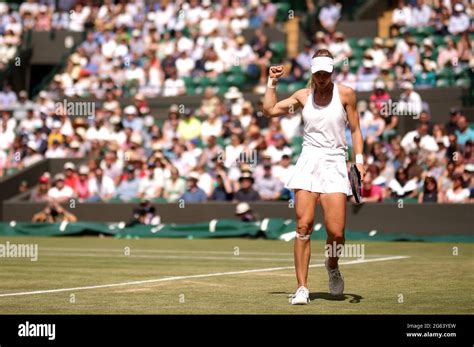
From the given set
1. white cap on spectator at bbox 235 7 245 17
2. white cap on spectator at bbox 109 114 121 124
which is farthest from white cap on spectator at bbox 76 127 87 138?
white cap on spectator at bbox 235 7 245 17

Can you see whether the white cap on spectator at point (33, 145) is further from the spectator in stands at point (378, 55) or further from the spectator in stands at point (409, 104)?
the spectator in stands at point (409, 104)

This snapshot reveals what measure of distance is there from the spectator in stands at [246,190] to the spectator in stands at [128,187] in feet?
9.79

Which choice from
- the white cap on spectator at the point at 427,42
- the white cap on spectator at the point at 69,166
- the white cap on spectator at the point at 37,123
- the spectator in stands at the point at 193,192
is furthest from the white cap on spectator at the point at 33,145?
Result: the white cap on spectator at the point at 427,42

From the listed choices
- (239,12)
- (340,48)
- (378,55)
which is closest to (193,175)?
(378,55)

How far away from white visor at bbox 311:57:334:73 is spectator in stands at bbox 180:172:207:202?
1541 cm

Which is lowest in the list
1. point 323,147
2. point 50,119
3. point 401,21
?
point 323,147

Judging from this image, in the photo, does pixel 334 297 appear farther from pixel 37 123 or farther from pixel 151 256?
pixel 37 123

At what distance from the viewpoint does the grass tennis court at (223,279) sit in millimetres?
12594

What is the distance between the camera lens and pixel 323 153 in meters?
12.9

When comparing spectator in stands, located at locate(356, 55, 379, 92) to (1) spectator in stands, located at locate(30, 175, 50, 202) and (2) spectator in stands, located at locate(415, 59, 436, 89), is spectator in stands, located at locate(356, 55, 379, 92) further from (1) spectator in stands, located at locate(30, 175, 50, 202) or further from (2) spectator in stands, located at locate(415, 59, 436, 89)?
(1) spectator in stands, located at locate(30, 175, 50, 202)

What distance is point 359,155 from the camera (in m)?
12.9
